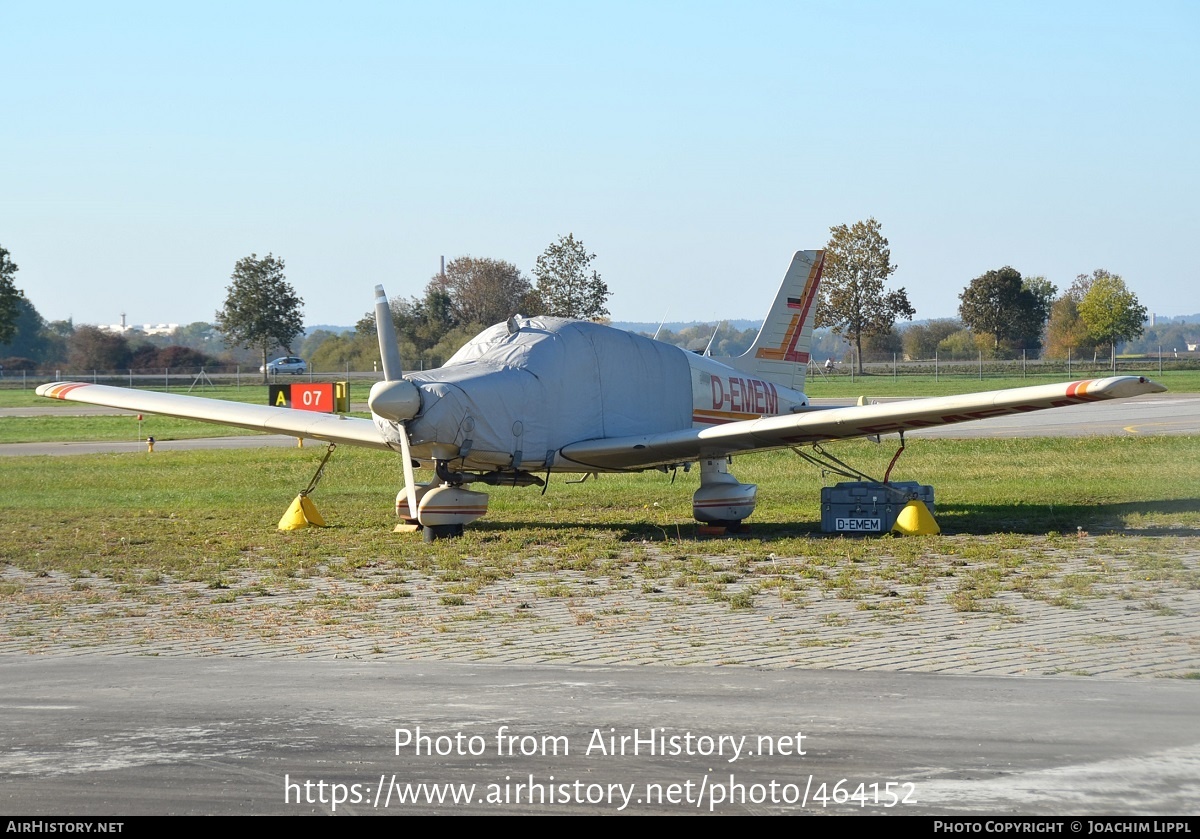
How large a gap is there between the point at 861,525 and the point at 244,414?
29.9ft

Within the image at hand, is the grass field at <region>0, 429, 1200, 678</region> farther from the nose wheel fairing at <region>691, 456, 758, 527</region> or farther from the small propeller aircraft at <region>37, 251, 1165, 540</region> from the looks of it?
the small propeller aircraft at <region>37, 251, 1165, 540</region>

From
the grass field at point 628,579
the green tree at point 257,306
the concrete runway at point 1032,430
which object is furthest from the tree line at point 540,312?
the grass field at point 628,579

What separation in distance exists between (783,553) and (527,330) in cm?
470

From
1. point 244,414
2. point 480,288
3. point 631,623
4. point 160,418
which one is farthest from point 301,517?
point 480,288

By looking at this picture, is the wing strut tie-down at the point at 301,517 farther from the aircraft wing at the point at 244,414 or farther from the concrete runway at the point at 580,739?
the concrete runway at the point at 580,739

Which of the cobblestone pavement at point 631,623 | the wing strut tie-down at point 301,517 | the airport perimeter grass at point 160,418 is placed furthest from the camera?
the airport perimeter grass at point 160,418

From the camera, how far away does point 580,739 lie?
638 cm

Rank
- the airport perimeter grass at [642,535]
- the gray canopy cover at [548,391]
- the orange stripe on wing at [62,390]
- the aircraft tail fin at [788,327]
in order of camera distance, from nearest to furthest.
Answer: the airport perimeter grass at [642,535] → the gray canopy cover at [548,391] → the orange stripe on wing at [62,390] → the aircraft tail fin at [788,327]

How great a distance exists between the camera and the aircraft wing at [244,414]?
58.1 feet

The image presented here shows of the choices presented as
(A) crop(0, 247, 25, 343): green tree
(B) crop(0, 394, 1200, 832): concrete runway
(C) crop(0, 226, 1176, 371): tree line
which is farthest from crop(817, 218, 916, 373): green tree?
(B) crop(0, 394, 1200, 832): concrete runway

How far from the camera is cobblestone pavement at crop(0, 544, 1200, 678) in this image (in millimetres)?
8500

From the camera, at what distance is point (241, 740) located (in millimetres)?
6441

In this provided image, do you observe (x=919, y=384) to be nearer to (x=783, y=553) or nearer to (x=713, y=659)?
(x=783, y=553)

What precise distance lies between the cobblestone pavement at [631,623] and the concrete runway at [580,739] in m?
0.50
